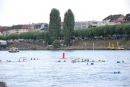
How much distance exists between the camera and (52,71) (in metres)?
89.6

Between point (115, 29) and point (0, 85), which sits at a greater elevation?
point (115, 29)

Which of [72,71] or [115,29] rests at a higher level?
[115,29]

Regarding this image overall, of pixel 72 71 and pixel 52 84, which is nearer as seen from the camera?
pixel 52 84

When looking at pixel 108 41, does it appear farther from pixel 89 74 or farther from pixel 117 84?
pixel 117 84

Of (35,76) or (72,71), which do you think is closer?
(35,76)

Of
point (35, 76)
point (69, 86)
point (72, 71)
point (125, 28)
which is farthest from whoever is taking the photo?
point (125, 28)

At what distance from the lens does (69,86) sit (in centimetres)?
6662

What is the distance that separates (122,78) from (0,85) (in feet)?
77.9

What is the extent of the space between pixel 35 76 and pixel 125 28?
11075cm

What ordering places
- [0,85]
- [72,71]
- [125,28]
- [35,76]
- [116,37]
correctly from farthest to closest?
1. [116,37]
2. [125,28]
3. [72,71]
4. [35,76]
5. [0,85]

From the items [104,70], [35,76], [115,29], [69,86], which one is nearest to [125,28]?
[115,29]

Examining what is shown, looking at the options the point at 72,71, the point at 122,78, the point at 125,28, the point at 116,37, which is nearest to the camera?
the point at 122,78

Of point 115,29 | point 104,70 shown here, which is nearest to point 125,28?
point 115,29

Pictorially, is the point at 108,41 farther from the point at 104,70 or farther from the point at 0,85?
the point at 0,85
